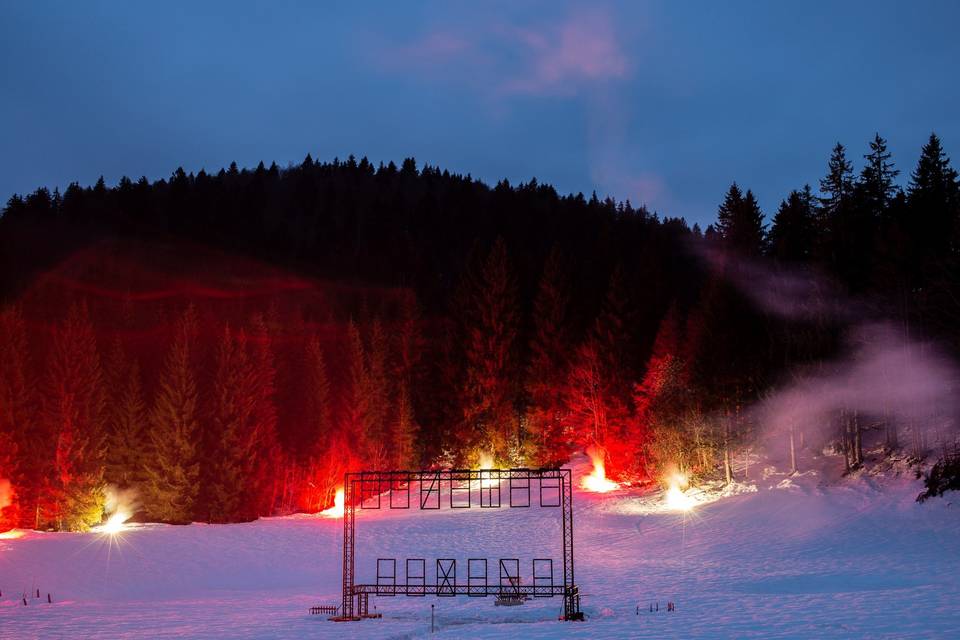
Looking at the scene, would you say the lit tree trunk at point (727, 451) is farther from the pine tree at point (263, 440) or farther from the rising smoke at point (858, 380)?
the pine tree at point (263, 440)

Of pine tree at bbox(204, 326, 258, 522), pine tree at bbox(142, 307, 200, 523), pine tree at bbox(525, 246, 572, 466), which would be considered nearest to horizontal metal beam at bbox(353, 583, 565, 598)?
pine tree at bbox(142, 307, 200, 523)

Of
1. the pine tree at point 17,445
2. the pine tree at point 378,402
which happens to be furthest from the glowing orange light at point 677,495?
the pine tree at point 17,445

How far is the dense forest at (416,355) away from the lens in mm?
45875

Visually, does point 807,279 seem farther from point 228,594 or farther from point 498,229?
point 498,229

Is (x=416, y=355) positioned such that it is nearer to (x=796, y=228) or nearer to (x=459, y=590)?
(x=796, y=228)

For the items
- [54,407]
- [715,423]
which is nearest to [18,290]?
[54,407]

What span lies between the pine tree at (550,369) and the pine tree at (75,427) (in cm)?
3069

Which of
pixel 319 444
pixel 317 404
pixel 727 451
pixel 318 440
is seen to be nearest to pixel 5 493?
pixel 319 444

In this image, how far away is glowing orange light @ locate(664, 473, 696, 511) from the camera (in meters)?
43.7

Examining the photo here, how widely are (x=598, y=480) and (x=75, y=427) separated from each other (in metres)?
34.2

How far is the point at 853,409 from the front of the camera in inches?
1586

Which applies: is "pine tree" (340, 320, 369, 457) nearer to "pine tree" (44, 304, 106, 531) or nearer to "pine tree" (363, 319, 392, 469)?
"pine tree" (363, 319, 392, 469)

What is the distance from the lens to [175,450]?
4906cm

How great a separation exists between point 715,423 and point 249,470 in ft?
100
